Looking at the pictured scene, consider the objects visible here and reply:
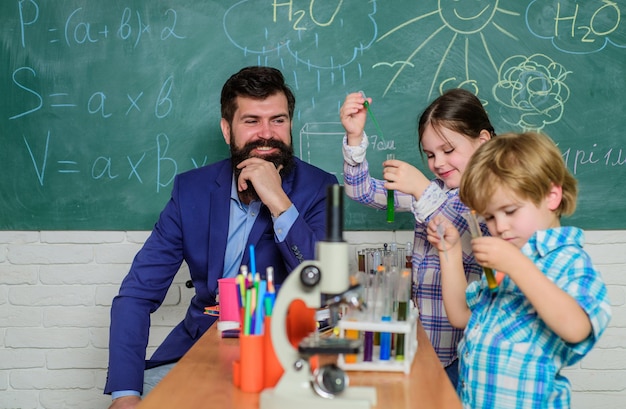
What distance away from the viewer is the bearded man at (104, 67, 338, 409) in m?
2.20

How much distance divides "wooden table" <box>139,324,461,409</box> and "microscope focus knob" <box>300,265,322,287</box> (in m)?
0.25

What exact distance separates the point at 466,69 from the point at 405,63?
260mm

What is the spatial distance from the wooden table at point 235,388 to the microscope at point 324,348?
9cm

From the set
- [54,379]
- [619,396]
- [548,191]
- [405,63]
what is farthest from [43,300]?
[619,396]

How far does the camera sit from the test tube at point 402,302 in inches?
56.6

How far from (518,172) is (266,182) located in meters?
0.92

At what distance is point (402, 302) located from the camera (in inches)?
57.9

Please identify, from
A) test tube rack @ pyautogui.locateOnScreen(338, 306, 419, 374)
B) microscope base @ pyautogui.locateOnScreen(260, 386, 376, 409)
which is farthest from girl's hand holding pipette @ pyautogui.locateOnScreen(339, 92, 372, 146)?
microscope base @ pyautogui.locateOnScreen(260, 386, 376, 409)

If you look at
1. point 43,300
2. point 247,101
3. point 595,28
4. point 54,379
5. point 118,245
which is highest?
point 595,28

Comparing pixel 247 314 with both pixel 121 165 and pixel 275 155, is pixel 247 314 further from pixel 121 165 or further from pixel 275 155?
pixel 121 165

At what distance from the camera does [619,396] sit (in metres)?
3.06

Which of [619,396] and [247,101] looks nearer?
[247,101]

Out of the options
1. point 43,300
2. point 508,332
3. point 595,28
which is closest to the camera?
point 508,332

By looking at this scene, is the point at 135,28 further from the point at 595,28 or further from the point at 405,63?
the point at 595,28
